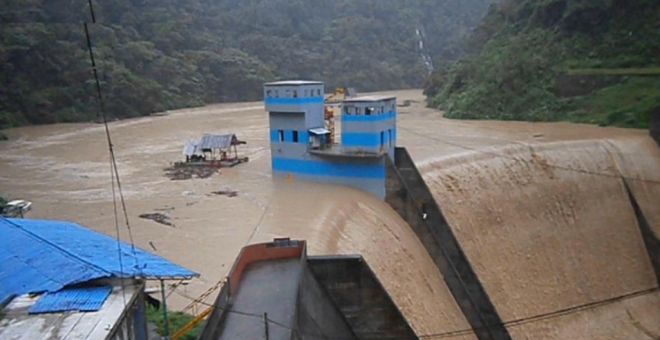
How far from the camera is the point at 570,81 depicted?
31297 millimetres

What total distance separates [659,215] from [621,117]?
29.7 ft

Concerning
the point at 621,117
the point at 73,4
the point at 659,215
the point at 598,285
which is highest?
the point at 73,4

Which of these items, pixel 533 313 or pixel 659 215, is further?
pixel 659 215

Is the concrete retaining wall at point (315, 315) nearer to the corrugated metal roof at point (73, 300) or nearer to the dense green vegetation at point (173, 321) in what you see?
the dense green vegetation at point (173, 321)

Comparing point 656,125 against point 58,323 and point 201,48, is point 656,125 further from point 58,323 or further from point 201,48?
point 201,48

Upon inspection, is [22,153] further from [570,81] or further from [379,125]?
[570,81]

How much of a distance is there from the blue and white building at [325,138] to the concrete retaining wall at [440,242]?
0.40 m

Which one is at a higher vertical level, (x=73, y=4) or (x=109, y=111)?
(x=73, y=4)

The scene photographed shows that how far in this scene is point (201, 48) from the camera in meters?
51.0

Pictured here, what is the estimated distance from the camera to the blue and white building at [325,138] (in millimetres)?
15875

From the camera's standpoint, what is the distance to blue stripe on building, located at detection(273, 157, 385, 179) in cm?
1584

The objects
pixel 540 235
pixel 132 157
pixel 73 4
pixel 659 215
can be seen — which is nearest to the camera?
pixel 540 235

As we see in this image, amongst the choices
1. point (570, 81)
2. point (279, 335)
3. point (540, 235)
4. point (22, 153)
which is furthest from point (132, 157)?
point (570, 81)

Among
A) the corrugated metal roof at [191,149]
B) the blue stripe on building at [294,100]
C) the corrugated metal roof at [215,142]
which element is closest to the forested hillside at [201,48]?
the corrugated metal roof at [191,149]
